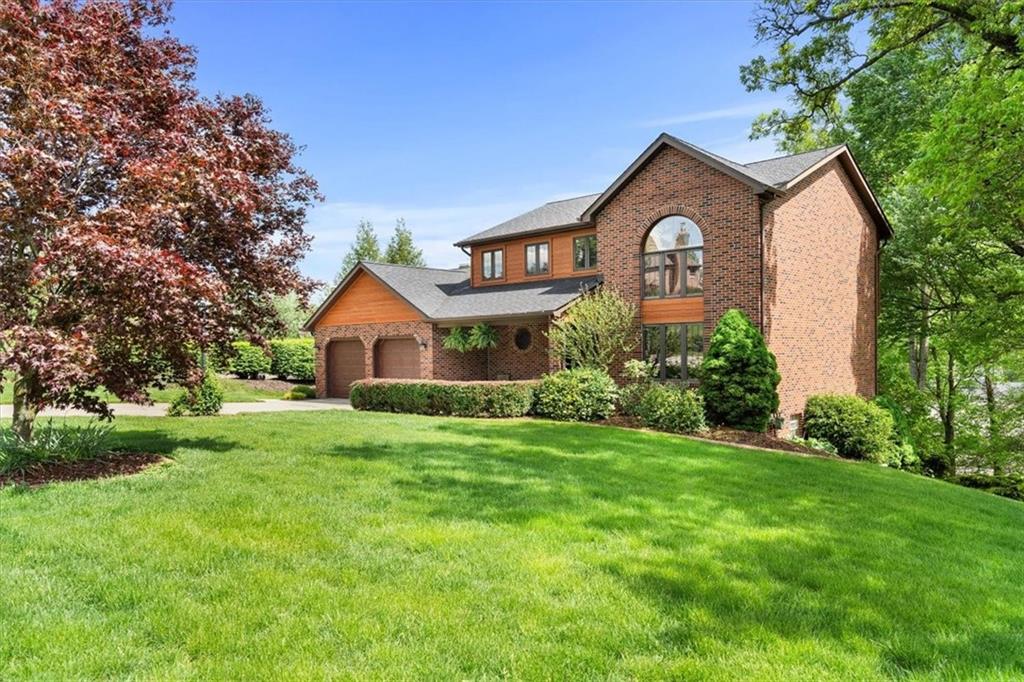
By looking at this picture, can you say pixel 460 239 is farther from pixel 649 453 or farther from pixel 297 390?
Answer: pixel 649 453

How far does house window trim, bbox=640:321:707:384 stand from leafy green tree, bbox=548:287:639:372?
39 centimetres

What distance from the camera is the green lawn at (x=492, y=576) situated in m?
3.48

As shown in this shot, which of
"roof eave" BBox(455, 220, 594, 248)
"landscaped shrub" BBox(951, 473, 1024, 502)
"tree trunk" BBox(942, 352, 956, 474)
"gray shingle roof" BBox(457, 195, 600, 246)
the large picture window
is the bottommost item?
"landscaped shrub" BBox(951, 473, 1024, 502)

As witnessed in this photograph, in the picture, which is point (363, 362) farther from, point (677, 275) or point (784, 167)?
point (784, 167)

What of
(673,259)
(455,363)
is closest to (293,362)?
(455,363)

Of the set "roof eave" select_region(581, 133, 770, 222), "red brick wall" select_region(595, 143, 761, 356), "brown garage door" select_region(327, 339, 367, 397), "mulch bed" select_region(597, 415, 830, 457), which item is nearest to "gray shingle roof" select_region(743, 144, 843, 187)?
"roof eave" select_region(581, 133, 770, 222)

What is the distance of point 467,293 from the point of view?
22.7 metres

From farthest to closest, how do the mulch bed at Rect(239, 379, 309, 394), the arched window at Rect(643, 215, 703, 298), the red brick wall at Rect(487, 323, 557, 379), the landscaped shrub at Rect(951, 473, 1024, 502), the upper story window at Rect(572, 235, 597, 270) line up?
the mulch bed at Rect(239, 379, 309, 394) < the upper story window at Rect(572, 235, 597, 270) < the red brick wall at Rect(487, 323, 557, 379) < the landscaped shrub at Rect(951, 473, 1024, 502) < the arched window at Rect(643, 215, 703, 298)

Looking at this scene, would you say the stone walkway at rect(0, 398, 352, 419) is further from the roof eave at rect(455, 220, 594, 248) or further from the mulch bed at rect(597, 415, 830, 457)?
the mulch bed at rect(597, 415, 830, 457)

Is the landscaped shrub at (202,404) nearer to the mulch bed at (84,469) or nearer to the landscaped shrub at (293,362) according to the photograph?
the mulch bed at (84,469)

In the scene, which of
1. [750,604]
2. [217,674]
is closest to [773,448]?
[750,604]

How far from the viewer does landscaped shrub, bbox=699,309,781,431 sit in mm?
14391

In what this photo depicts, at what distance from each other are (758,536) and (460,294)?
17853 millimetres

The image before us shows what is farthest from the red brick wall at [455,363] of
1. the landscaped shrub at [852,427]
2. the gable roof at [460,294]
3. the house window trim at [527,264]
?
the landscaped shrub at [852,427]
